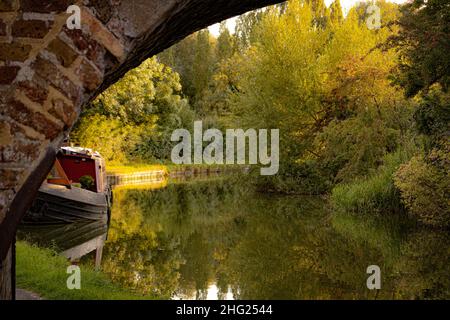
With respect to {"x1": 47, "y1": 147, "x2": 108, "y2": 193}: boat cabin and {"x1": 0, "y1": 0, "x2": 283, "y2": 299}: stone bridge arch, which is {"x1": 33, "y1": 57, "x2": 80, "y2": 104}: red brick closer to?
{"x1": 0, "y1": 0, "x2": 283, "y2": 299}: stone bridge arch

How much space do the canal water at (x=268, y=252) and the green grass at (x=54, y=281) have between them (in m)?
0.97

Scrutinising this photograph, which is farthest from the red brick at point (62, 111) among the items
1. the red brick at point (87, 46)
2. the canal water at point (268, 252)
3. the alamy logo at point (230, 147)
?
the alamy logo at point (230, 147)

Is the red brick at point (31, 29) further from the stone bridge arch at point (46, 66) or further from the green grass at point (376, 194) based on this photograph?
the green grass at point (376, 194)

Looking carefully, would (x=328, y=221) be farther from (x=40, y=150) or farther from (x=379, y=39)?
(x=40, y=150)

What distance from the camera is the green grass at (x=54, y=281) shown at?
6320 mm

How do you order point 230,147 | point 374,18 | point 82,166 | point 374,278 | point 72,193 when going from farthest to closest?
1. point 230,147
2. point 82,166
3. point 374,18
4. point 72,193
5. point 374,278

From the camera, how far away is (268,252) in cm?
1193

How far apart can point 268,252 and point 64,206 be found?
5168mm

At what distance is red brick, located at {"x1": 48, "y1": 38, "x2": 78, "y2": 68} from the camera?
3090 mm

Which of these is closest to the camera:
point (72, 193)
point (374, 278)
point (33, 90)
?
point (33, 90)

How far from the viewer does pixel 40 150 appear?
10.2ft

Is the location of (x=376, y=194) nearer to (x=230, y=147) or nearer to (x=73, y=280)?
(x=73, y=280)

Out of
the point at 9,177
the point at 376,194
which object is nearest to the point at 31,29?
the point at 9,177
